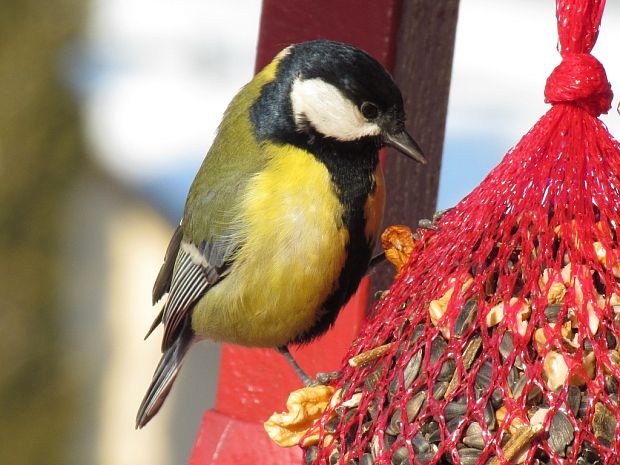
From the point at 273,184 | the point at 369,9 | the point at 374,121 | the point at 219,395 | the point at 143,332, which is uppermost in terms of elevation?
the point at 369,9

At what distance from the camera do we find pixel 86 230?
4559 mm

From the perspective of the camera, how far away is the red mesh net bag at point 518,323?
1060 millimetres

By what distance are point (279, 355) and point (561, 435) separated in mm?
853

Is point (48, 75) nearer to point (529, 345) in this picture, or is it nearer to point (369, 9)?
point (369, 9)

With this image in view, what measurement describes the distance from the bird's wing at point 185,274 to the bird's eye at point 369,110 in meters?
0.32

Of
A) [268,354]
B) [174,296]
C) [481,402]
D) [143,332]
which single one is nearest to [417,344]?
[481,402]

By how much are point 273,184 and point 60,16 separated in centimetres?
306

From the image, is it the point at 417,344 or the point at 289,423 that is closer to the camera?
the point at 417,344

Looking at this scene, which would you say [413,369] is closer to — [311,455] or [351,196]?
[311,455]

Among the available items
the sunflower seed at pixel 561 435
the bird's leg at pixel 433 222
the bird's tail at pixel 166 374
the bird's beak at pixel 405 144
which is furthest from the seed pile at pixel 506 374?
the bird's tail at pixel 166 374

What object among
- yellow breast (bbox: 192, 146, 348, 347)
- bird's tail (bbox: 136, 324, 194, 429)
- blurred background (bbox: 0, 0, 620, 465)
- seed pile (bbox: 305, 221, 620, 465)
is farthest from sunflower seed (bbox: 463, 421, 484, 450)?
blurred background (bbox: 0, 0, 620, 465)

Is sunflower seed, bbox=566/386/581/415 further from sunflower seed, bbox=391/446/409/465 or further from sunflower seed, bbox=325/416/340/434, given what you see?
sunflower seed, bbox=325/416/340/434

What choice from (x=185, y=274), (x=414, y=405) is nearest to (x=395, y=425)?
(x=414, y=405)

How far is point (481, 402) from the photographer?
107 cm
